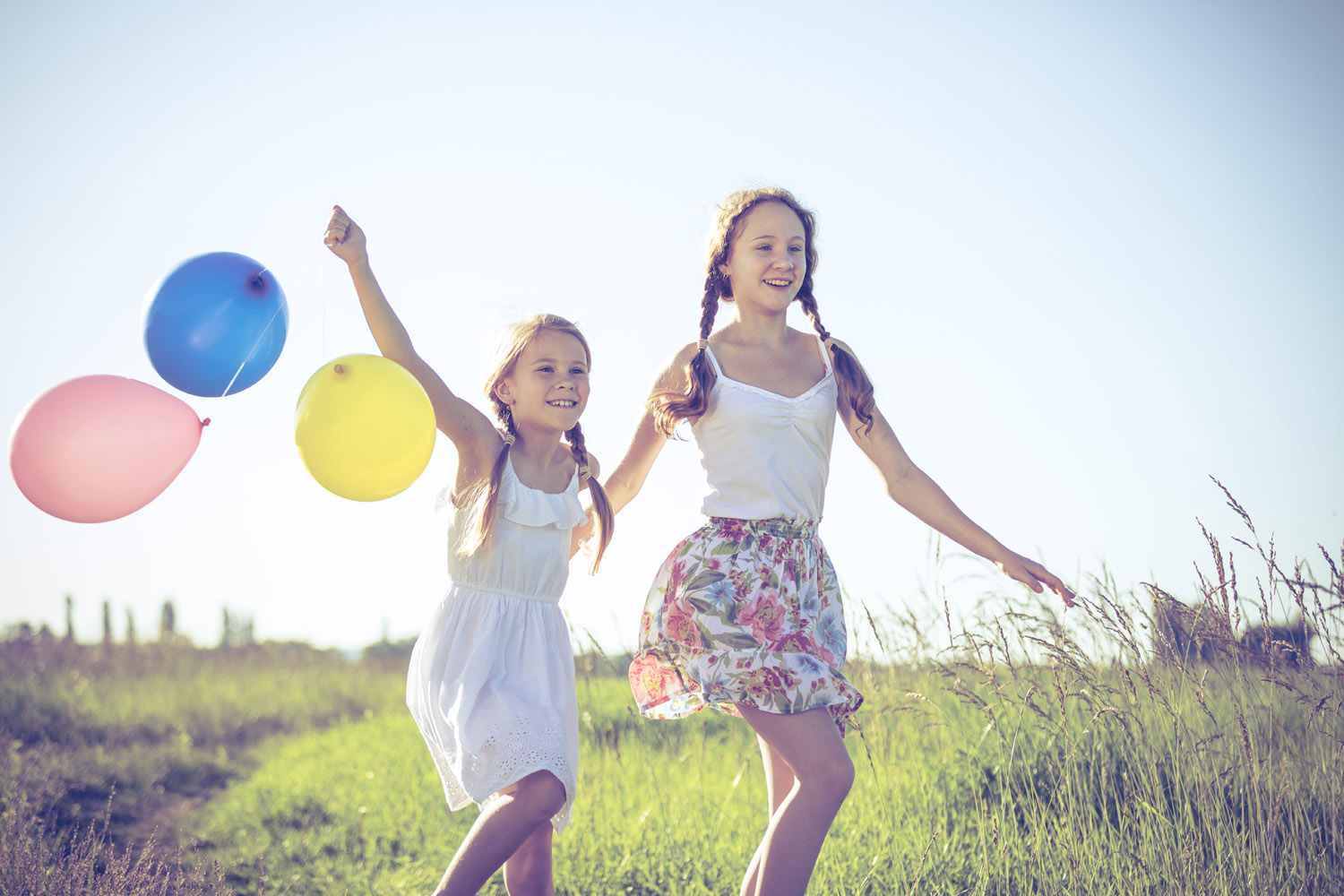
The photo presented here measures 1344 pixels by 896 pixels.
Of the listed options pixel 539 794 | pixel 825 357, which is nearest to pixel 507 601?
pixel 539 794

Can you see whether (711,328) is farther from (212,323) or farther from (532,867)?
(532,867)

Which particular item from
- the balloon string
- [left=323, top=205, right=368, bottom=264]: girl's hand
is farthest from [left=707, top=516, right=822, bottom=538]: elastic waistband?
the balloon string

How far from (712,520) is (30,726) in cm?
576

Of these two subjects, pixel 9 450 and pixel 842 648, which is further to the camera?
pixel 842 648

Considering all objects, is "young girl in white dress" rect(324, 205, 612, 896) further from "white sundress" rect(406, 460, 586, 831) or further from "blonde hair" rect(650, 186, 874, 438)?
"blonde hair" rect(650, 186, 874, 438)

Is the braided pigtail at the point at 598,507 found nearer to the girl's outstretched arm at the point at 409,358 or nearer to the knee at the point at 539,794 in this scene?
the girl's outstretched arm at the point at 409,358

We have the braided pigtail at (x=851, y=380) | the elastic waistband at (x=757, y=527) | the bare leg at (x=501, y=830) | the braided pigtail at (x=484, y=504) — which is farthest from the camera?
the braided pigtail at (x=851, y=380)

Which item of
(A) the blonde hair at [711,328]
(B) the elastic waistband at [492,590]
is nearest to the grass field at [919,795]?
(A) the blonde hair at [711,328]

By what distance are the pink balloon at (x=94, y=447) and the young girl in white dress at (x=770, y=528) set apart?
1262 millimetres

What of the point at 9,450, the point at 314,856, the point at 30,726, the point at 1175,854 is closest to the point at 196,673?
the point at 30,726

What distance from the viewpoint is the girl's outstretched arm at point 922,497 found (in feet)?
9.27

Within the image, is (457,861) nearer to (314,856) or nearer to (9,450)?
(9,450)

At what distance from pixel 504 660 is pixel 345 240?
3.81ft

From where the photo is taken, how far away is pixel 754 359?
296cm
